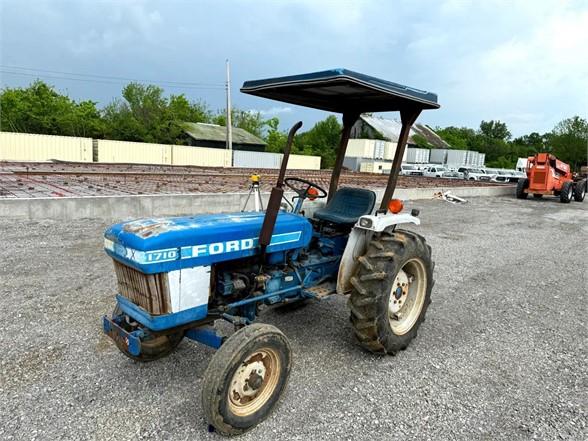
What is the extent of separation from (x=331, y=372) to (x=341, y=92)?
2317 millimetres

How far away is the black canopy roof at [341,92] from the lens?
3.07 metres

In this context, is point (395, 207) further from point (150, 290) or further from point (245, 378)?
point (150, 290)

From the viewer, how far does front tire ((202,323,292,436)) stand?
2.47 meters

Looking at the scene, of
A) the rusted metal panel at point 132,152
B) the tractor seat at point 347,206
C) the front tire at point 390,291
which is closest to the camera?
the front tire at point 390,291

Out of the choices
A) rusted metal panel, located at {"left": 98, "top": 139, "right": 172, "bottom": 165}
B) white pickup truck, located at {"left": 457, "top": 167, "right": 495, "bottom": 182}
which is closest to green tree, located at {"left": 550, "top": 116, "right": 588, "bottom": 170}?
white pickup truck, located at {"left": 457, "top": 167, "right": 495, "bottom": 182}

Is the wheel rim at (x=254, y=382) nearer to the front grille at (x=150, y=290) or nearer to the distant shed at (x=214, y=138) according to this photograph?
the front grille at (x=150, y=290)

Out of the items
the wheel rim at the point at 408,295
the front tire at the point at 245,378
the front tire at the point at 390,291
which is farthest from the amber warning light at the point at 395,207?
the front tire at the point at 245,378

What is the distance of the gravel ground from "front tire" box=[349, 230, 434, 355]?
0.68 ft

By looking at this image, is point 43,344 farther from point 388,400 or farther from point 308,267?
point 388,400

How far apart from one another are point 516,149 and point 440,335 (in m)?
79.6

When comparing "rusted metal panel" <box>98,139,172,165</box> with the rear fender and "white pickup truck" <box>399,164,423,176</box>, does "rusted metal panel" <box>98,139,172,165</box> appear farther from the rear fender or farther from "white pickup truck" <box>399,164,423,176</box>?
the rear fender

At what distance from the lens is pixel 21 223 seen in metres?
7.98

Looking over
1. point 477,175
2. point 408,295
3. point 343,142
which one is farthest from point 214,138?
point 408,295

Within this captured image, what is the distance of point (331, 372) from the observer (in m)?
3.40
